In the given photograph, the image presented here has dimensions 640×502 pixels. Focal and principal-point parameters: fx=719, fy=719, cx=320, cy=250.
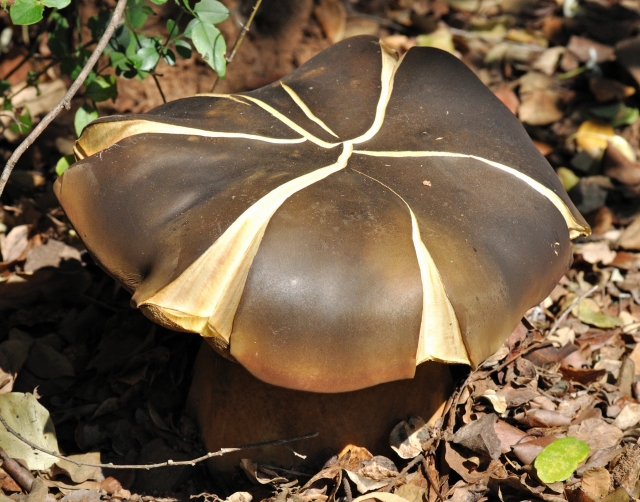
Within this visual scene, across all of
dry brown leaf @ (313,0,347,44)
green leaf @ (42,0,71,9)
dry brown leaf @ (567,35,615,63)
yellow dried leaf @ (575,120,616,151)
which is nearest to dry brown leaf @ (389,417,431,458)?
green leaf @ (42,0,71,9)

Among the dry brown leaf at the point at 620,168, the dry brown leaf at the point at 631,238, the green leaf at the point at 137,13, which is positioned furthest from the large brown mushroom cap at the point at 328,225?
the dry brown leaf at the point at 620,168

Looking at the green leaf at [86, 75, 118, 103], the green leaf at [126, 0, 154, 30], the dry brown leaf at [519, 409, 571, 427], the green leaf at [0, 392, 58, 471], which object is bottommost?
the dry brown leaf at [519, 409, 571, 427]

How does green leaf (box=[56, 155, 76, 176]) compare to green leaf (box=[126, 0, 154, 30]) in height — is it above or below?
below

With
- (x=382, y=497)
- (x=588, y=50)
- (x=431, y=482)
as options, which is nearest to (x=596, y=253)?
(x=588, y=50)

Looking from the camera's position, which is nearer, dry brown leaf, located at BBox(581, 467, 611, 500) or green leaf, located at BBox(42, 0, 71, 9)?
green leaf, located at BBox(42, 0, 71, 9)

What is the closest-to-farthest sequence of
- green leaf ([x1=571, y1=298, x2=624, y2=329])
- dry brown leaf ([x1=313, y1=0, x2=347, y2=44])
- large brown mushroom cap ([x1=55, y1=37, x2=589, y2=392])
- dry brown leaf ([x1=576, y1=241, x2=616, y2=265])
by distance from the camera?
large brown mushroom cap ([x1=55, y1=37, x2=589, y2=392]) → green leaf ([x1=571, y1=298, x2=624, y2=329]) → dry brown leaf ([x1=576, y1=241, x2=616, y2=265]) → dry brown leaf ([x1=313, y1=0, x2=347, y2=44])

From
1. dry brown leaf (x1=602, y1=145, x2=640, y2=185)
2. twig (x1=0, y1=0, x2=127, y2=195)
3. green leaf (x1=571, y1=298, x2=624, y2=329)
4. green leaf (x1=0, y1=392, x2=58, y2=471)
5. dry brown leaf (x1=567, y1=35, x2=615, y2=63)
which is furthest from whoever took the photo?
dry brown leaf (x1=567, y1=35, x2=615, y2=63)

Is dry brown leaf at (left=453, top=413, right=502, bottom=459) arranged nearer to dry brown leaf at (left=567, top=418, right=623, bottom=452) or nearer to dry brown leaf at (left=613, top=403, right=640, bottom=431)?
dry brown leaf at (left=567, top=418, right=623, bottom=452)
